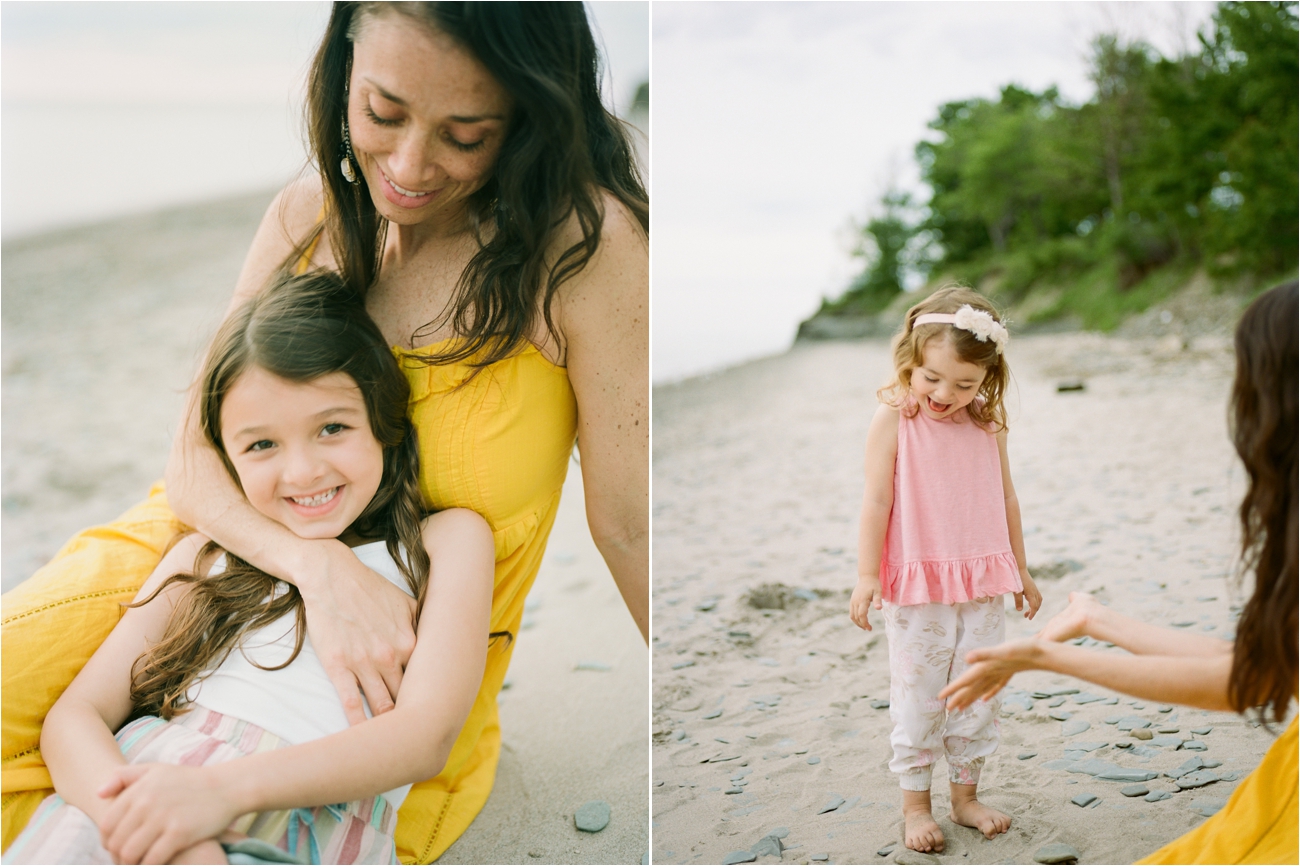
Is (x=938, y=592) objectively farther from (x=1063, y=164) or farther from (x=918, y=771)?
(x=1063, y=164)

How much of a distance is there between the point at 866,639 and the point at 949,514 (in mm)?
1556

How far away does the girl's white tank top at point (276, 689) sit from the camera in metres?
2.04

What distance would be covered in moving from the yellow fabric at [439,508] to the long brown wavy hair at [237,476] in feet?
0.29

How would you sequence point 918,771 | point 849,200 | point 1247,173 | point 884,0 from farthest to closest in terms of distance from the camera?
1. point 849,200
2. point 1247,173
3. point 884,0
4. point 918,771

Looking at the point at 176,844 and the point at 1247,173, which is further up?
the point at 1247,173

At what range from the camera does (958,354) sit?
8.02 feet

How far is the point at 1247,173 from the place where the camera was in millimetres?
13625

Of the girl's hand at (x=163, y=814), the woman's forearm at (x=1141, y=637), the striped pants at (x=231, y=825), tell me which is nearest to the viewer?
the girl's hand at (x=163, y=814)

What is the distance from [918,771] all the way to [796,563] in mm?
2711

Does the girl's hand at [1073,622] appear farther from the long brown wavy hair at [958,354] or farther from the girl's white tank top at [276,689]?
the girl's white tank top at [276,689]

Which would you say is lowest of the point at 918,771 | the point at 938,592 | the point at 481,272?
the point at 918,771

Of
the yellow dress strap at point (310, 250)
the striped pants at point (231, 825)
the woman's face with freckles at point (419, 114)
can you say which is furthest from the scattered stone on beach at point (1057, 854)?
the yellow dress strap at point (310, 250)

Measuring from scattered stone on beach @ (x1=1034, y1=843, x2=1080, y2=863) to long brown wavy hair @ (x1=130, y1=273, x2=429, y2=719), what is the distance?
1.64 metres

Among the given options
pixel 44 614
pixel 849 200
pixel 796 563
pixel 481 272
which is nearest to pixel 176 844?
pixel 44 614
